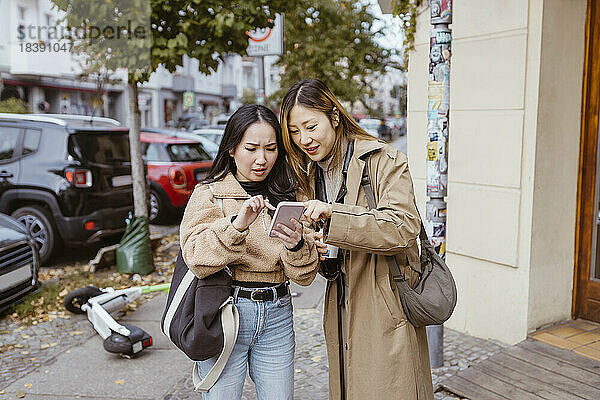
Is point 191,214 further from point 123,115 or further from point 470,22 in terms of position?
point 123,115

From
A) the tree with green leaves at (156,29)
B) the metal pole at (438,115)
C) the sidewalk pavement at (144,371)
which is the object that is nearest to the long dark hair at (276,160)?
the metal pole at (438,115)

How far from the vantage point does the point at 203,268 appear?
2146 millimetres

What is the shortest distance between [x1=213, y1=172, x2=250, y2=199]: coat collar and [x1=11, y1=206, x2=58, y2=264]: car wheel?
226 inches

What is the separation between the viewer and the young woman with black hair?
7.28 feet

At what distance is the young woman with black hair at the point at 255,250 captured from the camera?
2.22m

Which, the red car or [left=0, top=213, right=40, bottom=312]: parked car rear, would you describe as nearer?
[left=0, top=213, right=40, bottom=312]: parked car rear

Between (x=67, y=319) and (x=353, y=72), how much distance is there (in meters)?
16.8

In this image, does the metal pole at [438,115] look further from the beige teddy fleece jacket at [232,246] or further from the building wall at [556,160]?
the beige teddy fleece jacket at [232,246]

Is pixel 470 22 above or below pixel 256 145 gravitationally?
above

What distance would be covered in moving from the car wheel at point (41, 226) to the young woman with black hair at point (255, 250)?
569 centimetres

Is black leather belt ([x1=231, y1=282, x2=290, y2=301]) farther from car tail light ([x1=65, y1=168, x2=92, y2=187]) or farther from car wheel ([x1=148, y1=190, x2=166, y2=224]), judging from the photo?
car wheel ([x1=148, y1=190, x2=166, y2=224])

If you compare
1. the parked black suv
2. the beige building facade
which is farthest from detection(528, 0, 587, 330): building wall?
the parked black suv

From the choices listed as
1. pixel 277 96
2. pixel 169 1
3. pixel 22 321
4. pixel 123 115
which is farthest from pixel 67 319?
pixel 123 115

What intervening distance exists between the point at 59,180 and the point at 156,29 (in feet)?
7.06
